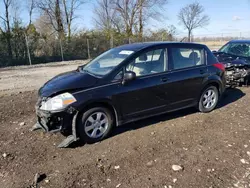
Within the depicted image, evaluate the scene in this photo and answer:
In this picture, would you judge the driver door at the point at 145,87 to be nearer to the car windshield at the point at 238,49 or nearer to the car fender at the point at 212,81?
the car fender at the point at 212,81

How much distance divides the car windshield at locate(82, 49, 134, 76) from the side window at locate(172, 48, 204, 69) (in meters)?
1.04

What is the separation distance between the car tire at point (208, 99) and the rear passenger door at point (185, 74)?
10.0 inches

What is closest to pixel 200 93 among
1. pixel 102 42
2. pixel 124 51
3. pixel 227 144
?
pixel 227 144

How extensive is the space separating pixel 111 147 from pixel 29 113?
2786 mm

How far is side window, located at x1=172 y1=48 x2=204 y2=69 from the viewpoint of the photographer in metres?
4.78

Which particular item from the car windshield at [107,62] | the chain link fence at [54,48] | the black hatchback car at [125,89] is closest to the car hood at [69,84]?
the black hatchback car at [125,89]

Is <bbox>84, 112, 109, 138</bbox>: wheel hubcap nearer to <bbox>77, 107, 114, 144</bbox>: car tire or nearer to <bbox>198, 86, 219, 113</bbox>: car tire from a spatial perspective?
<bbox>77, 107, 114, 144</bbox>: car tire

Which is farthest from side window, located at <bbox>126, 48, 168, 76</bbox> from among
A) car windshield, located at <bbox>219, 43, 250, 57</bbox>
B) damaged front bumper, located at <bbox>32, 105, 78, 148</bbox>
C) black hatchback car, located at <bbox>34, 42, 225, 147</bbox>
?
car windshield, located at <bbox>219, 43, 250, 57</bbox>

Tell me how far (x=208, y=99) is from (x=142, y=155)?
270 centimetres

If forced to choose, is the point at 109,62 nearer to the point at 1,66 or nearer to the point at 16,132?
the point at 16,132

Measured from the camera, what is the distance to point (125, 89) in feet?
A: 13.4

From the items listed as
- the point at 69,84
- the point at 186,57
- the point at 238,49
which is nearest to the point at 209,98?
the point at 186,57

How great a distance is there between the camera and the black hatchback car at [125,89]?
3768 millimetres

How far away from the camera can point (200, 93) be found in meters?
5.23
